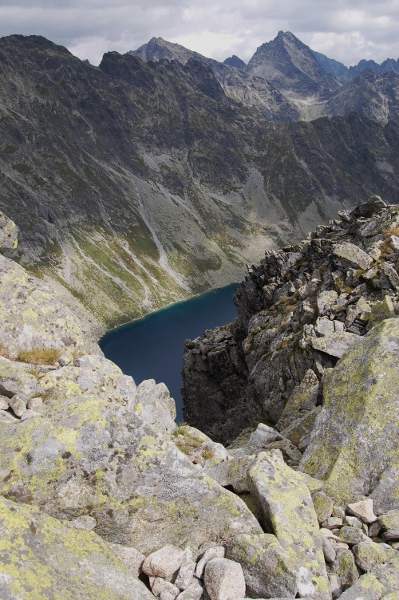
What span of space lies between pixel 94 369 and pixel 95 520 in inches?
318

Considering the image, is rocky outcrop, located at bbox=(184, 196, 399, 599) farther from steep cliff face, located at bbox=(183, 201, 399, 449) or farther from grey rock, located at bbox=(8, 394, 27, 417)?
grey rock, located at bbox=(8, 394, 27, 417)

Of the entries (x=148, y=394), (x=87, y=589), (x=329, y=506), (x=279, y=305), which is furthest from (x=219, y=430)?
(x=87, y=589)

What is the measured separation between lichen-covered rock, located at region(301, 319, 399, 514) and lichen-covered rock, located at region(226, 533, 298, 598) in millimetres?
4241

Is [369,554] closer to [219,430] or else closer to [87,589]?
[87,589]

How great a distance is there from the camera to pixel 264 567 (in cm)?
849

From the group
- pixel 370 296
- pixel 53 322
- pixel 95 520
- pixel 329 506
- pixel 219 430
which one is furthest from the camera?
pixel 219 430

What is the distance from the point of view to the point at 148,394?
19.0m

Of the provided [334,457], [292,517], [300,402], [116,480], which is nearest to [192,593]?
[116,480]

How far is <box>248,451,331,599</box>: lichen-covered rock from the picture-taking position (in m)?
8.75

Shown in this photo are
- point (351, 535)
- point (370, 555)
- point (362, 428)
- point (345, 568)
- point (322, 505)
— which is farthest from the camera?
point (362, 428)

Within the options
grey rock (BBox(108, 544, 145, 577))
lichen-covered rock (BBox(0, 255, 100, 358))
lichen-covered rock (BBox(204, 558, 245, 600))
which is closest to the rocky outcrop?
lichen-covered rock (BBox(204, 558, 245, 600))

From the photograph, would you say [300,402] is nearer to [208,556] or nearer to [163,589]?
[208,556]

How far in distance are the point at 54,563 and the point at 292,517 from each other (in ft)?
17.7

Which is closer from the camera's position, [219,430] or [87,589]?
[87,589]
